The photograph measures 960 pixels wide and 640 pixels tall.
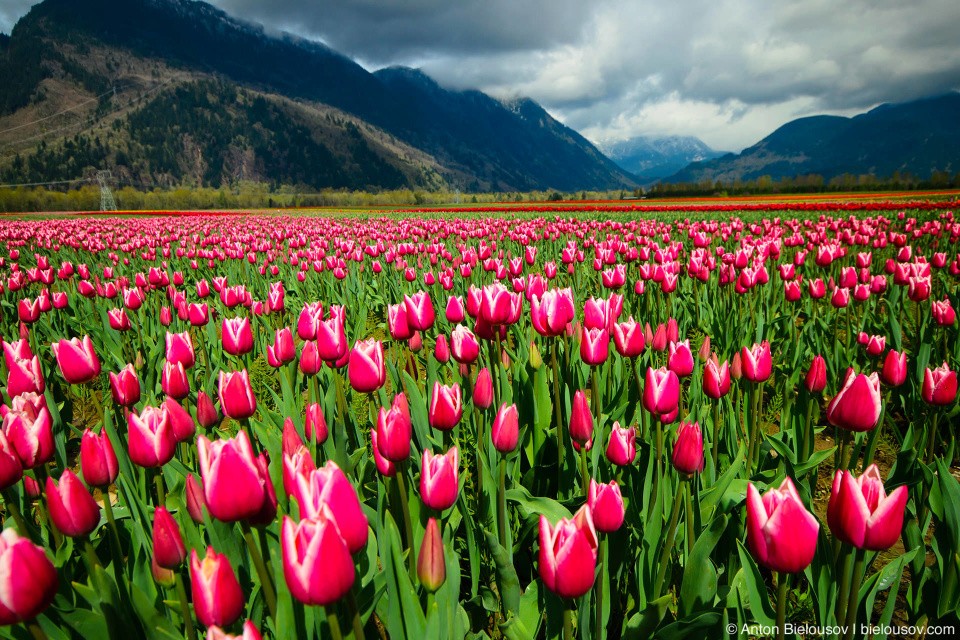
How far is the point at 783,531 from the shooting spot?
116 centimetres

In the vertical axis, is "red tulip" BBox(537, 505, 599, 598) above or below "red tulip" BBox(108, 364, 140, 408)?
below

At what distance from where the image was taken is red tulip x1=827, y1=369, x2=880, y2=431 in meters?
1.63

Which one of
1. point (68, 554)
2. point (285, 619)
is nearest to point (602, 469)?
point (285, 619)

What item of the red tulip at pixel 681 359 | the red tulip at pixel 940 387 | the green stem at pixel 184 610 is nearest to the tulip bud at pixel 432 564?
the green stem at pixel 184 610

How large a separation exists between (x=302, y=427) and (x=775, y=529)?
2251 millimetres

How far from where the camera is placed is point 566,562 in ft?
3.76

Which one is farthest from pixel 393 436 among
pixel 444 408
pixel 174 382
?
pixel 174 382

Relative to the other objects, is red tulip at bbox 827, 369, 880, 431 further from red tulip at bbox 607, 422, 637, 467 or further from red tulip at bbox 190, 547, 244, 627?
red tulip at bbox 190, 547, 244, 627

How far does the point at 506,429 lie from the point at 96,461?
4.49 ft

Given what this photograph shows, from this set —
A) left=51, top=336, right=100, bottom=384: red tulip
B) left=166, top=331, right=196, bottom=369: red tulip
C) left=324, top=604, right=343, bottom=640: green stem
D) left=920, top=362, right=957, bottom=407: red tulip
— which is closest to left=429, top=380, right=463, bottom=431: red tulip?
left=324, top=604, right=343, bottom=640: green stem

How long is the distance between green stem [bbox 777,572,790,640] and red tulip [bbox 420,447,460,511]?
88 cm

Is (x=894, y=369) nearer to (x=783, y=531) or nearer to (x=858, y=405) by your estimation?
(x=858, y=405)

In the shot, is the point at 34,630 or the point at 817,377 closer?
the point at 34,630

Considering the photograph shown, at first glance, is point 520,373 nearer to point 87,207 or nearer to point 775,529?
point 775,529
